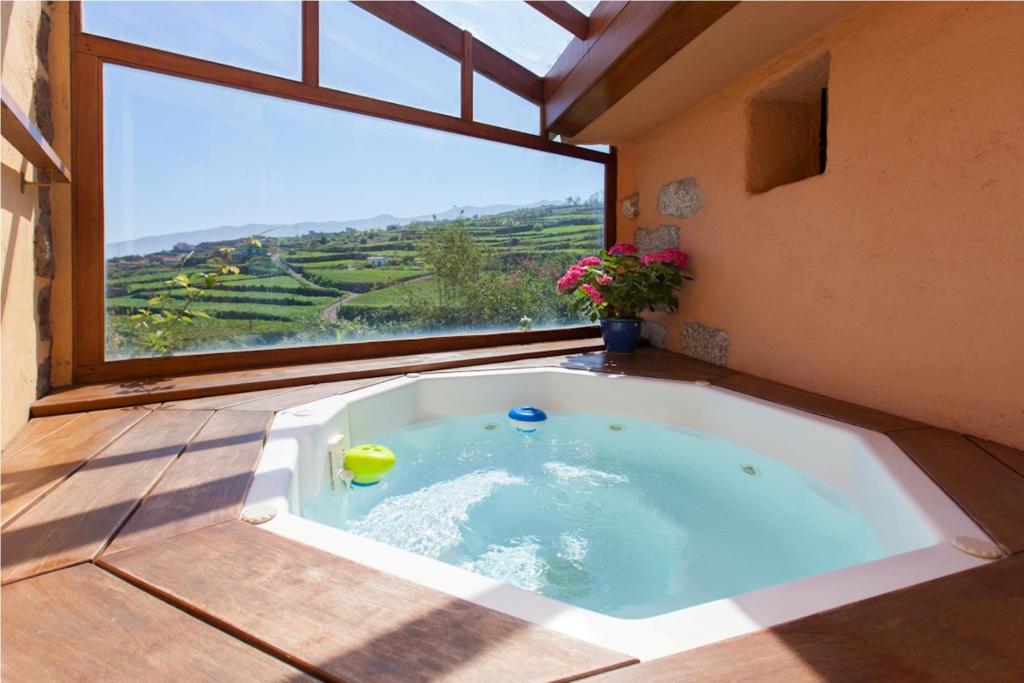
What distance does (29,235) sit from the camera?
166 cm

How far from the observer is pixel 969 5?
1.47 m

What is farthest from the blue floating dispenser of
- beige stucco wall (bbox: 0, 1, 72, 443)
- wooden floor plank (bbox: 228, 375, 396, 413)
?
beige stucco wall (bbox: 0, 1, 72, 443)

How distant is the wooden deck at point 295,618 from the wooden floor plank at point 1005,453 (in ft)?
0.77

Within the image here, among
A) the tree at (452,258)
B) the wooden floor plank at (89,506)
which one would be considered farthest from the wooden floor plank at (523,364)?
the wooden floor plank at (89,506)

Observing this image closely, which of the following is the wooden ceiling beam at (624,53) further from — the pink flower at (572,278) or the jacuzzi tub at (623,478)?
the jacuzzi tub at (623,478)

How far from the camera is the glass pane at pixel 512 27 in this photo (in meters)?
2.69

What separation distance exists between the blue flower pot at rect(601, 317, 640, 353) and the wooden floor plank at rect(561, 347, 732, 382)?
2.0 inches

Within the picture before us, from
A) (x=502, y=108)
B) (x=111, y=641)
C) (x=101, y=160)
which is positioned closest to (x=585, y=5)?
(x=502, y=108)

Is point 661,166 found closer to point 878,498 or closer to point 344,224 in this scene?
point 344,224

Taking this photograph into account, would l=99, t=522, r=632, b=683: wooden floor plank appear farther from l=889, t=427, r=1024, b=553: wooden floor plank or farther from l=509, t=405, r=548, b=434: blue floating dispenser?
l=509, t=405, r=548, b=434: blue floating dispenser

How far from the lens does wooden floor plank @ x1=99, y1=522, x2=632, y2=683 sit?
587mm

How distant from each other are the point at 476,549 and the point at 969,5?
216 centimetres

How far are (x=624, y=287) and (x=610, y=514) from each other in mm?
1544

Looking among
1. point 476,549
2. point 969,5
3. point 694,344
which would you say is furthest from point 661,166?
point 476,549
